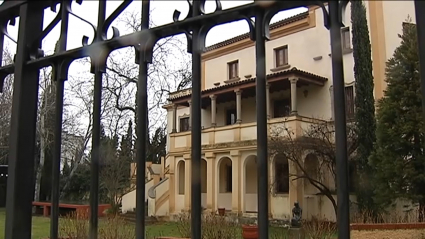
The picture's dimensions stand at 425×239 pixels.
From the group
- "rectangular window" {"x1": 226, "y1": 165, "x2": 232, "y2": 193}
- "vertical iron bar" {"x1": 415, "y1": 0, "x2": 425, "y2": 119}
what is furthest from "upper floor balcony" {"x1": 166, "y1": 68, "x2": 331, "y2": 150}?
"vertical iron bar" {"x1": 415, "y1": 0, "x2": 425, "y2": 119}

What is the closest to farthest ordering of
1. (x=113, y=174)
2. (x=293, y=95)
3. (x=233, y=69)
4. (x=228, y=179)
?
(x=293, y=95) < (x=113, y=174) < (x=228, y=179) < (x=233, y=69)

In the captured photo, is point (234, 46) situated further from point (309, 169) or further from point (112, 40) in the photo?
point (112, 40)

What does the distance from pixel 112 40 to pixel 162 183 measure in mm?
18972

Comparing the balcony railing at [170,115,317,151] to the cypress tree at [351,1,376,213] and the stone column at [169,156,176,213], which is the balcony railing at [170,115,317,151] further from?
the cypress tree at [351,1,376,213]

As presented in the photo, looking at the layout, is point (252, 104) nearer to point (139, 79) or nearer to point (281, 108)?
point (281, 108)

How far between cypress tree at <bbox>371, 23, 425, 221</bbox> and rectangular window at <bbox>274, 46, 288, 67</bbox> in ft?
20.9

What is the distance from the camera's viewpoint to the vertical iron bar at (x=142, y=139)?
4.83 ft

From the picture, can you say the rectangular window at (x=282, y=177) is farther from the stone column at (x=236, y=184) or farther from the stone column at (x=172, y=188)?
the stone column at (x=172, y=188)

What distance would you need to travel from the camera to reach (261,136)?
129 centimetres

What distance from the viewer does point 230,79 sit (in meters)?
20.2

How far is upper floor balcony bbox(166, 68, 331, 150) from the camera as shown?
16.1m

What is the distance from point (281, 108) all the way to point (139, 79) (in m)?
17.1

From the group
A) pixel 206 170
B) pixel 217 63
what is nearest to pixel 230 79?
pixel 217 63

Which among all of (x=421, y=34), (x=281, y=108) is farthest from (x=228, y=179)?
(x=421, y=34)
